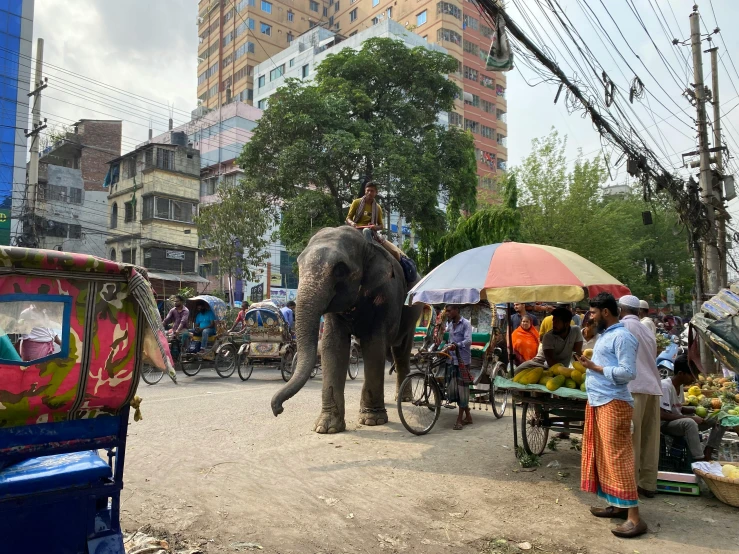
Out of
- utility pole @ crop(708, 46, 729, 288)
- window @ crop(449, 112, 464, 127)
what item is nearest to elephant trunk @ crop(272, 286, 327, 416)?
utility pole @ crop(708, 46, 729, 288)

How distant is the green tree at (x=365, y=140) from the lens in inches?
715

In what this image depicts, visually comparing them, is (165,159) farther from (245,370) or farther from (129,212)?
(245,370)

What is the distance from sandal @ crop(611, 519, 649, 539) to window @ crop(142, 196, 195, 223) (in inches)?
1305

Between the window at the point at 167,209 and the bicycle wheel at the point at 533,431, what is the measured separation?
30991 mm

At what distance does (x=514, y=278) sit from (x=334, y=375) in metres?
2.81

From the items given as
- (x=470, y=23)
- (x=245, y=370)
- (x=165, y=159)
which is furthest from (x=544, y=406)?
(x=470, y=23)

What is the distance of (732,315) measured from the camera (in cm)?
623

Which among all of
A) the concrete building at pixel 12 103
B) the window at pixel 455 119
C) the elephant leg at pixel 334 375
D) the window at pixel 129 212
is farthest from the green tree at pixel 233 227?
the window at pixel 455 119

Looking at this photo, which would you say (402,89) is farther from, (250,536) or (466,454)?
(250,536)

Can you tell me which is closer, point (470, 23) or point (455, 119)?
point (455, 119)

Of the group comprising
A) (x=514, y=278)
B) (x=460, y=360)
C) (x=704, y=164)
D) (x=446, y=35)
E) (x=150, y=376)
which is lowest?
(x=150, y=376)

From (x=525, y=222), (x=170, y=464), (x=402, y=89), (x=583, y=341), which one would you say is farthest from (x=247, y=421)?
(x=525, y=222)

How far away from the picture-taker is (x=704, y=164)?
15.1 meters

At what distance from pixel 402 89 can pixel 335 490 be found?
17752 millimetres
